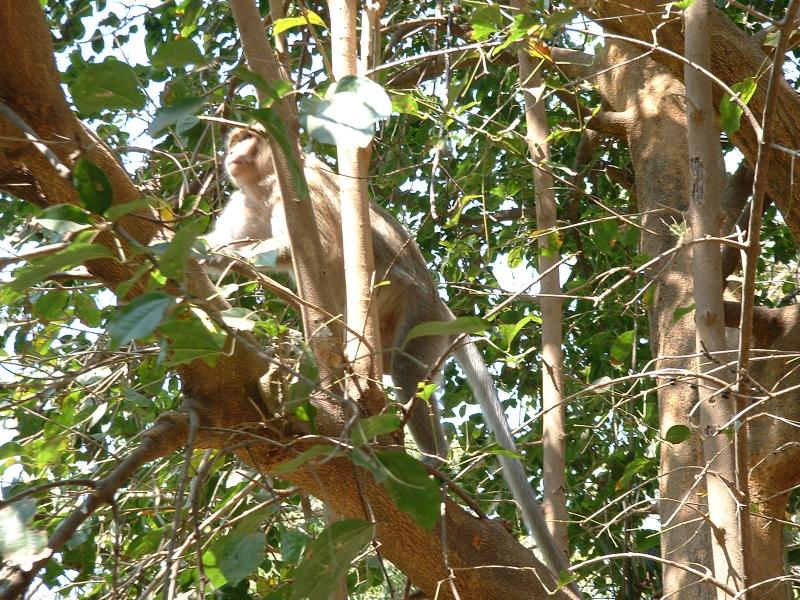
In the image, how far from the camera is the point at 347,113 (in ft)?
3.74

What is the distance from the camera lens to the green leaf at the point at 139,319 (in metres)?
1.04

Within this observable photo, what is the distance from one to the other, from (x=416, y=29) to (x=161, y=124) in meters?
3.35

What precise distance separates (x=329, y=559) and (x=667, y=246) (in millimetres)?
3112

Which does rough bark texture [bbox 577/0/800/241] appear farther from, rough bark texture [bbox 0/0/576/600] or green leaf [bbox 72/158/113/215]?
green leaf [bbox 72/158/113/215]

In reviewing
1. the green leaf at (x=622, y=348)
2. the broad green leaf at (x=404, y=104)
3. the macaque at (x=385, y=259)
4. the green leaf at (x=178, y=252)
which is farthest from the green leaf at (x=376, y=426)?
the macaque at (x=385, y=259)

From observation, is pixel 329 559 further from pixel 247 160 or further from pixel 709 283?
pixel 247 160

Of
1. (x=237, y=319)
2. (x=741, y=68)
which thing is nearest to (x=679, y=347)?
(x=741, y=68)

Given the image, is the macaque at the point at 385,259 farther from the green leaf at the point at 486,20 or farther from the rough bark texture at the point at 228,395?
the green leaf at the point at 486,20

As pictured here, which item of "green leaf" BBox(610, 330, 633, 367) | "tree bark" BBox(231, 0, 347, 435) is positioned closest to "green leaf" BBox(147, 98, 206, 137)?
"tree bark" BBox(231, 0, 347, 435)

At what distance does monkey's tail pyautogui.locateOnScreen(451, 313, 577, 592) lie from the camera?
312cm

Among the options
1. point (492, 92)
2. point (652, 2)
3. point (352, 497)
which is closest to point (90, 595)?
point (352, 497)

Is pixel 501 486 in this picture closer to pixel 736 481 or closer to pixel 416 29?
pixel 416 29

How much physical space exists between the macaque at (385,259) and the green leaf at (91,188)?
2.77 meters

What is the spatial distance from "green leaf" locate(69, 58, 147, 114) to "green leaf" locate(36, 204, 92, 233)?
0.50 ft
